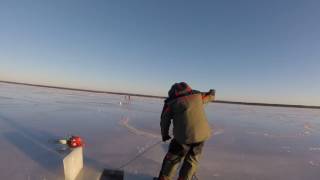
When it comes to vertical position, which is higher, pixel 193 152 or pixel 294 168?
pixel 193 152

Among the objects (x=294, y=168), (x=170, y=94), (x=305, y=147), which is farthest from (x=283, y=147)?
(x=170, y=94)

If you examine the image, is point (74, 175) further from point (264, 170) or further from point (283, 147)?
point (283, 147)

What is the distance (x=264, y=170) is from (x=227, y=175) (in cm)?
101

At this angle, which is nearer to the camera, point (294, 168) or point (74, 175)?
point (74, 175)

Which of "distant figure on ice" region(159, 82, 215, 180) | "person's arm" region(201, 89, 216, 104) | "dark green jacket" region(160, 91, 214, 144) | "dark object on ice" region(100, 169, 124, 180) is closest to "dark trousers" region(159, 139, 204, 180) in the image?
"distant figure on ice" region(159, 82, 215, 180)

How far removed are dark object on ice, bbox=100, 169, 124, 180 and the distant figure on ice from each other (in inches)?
37.3

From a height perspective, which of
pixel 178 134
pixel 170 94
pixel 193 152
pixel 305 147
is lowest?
pixel 305 147

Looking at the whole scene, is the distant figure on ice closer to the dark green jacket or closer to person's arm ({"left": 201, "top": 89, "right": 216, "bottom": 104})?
the dark green jacket

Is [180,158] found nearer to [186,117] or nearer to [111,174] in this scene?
[186,117]

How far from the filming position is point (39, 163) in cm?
417

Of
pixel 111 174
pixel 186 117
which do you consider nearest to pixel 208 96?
pixel 186 117

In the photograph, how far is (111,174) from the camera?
3.91m

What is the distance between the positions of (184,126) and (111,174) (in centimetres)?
168

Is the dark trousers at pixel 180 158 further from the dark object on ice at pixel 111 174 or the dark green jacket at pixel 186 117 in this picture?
the dark object on ice at pixel 111 174
